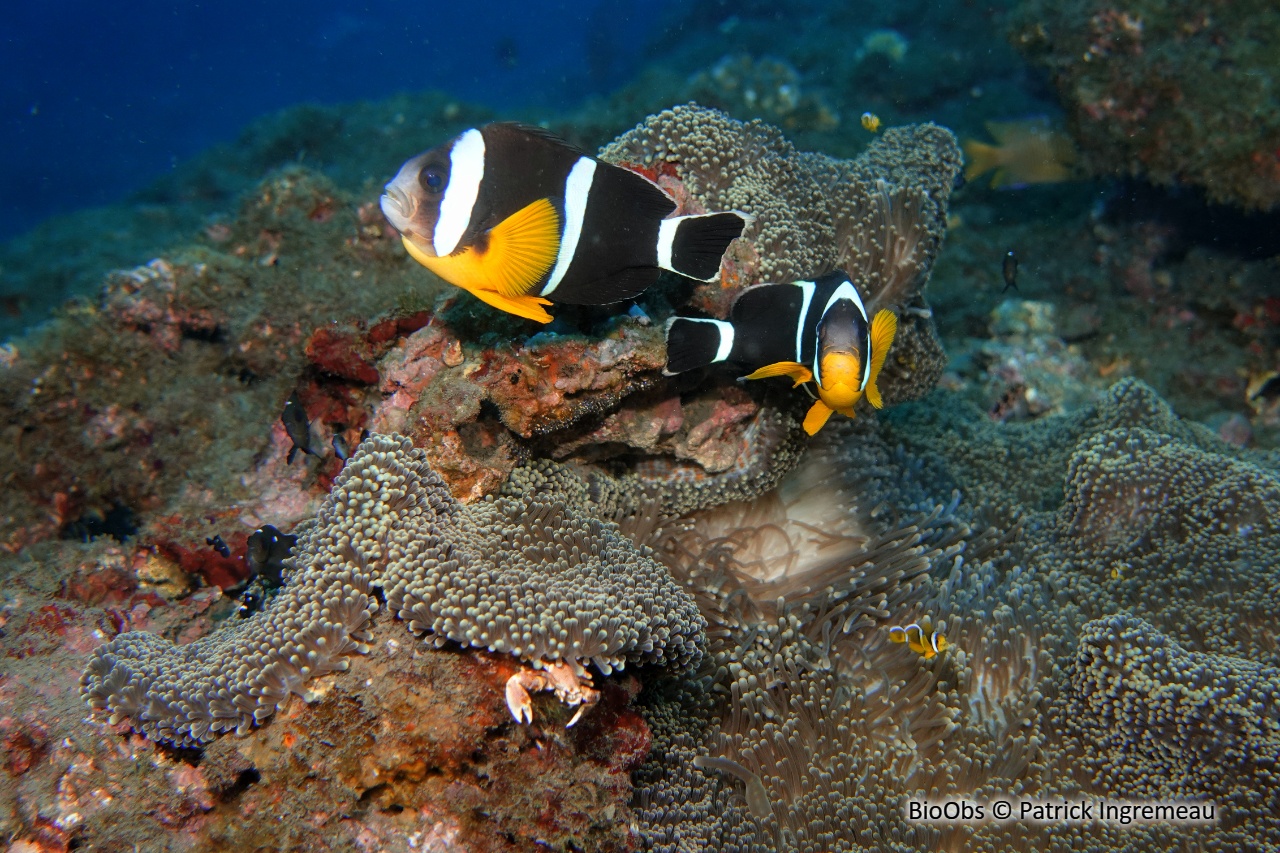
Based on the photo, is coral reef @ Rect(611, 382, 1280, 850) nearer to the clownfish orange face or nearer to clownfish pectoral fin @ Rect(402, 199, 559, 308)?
the clownfish orange face

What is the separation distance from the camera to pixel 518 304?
1862 mm

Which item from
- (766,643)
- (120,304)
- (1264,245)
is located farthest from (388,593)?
(1264,245)

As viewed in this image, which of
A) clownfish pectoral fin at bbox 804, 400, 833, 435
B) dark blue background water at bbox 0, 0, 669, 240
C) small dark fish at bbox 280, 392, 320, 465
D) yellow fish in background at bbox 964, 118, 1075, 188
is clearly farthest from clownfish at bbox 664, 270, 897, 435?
dark blue background water at bbox 0, 0, 669, 240

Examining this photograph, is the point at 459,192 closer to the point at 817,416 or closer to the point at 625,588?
the point at 625,588

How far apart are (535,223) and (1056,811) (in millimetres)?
2545

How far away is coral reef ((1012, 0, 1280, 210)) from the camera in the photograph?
5418 millimetres

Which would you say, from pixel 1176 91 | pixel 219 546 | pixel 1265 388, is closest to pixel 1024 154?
pixel 1176 91

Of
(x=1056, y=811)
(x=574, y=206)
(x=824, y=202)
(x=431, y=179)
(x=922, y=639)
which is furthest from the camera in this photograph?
(x=824, y=202)

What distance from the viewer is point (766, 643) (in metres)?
2.55

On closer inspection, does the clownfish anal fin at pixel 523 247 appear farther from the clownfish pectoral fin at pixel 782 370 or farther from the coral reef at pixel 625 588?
the clownfish pectoral fin at pixel 782 370

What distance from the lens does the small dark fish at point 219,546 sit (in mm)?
3227

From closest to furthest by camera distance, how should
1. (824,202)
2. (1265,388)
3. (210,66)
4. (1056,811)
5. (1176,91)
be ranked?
(1056,811) < (824,202) < (1176,91) < (1265,388) < (210,66)

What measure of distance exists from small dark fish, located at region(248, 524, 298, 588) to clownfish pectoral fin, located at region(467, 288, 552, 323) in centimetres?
144

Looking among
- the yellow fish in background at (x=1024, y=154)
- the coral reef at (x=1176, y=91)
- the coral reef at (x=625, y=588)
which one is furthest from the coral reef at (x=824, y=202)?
the yellow fish in background at (x=1024, y=154)
